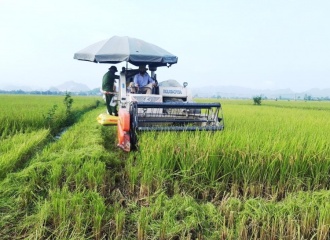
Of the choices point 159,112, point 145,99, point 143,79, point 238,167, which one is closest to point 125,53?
point 143,79

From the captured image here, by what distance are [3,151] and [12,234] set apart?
296 cm

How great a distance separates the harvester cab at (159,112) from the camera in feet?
16.9

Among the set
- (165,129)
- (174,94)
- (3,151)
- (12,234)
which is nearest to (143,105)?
(165,129)

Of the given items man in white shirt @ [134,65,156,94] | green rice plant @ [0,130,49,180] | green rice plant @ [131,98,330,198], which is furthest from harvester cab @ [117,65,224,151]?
green rice plant @ [0,130,49,180]

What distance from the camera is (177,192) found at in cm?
359

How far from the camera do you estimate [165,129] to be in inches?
201

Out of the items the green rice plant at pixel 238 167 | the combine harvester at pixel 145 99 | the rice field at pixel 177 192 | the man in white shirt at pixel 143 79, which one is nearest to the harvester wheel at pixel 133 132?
the combine harvester at pixel 145 99

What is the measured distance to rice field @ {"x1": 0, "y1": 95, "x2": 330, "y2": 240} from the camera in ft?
9.18

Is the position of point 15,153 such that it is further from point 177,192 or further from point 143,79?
point 143,79

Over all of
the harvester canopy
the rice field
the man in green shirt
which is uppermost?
the harvester canopy

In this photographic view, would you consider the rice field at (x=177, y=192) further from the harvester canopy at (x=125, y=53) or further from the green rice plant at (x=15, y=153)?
the harvester canopy at (x=125, y=53)

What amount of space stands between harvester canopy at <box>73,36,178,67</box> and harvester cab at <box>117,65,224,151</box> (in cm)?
55

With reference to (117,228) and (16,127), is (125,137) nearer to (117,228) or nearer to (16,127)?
(117,228)

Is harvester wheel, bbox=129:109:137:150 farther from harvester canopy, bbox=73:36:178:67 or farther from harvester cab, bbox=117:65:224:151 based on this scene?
harvester canopy, bbox=73:36:178:67
